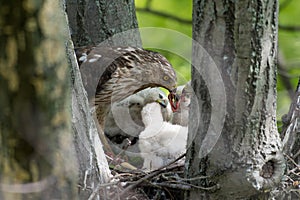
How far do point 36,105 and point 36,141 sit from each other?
0.23 feet

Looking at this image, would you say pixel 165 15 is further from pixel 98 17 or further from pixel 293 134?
pixel 293 134

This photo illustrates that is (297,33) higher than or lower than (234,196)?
→ higher

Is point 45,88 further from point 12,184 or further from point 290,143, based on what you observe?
point 290,143

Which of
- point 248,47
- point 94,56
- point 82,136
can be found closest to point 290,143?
point 248,47

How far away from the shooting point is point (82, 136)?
2.75 meters

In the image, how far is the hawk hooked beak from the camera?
15.1 feet

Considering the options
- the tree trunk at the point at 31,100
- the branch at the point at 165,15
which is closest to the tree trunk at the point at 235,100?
the tree trunk at the point at 31,100

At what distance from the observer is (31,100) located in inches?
53.9

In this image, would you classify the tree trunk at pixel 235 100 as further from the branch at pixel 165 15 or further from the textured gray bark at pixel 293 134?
the branch at pixel 165 15

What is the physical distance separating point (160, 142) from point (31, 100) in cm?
270

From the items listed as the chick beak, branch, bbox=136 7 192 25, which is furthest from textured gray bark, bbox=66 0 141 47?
branch, bbox=136 7 192 25

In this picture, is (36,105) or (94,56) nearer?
(36,105)

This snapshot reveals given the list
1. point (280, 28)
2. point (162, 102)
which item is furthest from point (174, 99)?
point (280, 28)

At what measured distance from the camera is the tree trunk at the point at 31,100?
1.37 m
